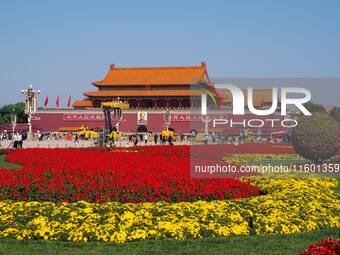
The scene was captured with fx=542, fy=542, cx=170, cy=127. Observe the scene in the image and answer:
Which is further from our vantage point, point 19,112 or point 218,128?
point 19,112

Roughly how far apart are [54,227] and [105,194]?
6.34 ft

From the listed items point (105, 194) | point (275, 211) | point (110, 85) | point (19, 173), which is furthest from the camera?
point (110, 85)

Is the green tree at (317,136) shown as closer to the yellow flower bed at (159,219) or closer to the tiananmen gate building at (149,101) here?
the yellow flower bed at (159,219)

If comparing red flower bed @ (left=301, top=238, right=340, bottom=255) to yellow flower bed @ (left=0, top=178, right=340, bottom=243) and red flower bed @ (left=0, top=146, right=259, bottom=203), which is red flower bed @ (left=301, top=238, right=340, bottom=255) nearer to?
yellow flower bed @ (left=0, top=178, right=340, bottom=243)

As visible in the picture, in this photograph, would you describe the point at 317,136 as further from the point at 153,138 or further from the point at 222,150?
the point at 153,138

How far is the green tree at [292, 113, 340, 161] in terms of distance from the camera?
57.4ft

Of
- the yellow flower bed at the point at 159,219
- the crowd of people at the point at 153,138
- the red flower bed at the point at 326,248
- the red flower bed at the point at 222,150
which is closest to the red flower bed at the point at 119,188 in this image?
the yellow flower bed at the point at 159,219

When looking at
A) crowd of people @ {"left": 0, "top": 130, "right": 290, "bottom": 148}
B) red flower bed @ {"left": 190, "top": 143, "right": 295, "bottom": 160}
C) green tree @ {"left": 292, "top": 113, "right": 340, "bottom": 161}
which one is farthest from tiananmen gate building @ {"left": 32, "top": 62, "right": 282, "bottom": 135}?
green tree @ {"left": 292, "top": 113, "right": 340, "bottom": 161}

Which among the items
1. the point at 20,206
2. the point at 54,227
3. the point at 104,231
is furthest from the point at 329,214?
the point at 20,206

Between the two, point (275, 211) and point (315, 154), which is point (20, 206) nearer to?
point (275, 211)

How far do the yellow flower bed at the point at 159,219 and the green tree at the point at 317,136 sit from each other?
9.66 metres

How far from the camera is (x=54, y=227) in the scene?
666 centimetres

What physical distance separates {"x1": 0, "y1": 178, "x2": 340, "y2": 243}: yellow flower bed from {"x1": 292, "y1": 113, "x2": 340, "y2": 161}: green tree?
9.66 meters

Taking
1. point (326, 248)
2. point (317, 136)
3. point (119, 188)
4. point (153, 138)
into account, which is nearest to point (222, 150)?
point (317, 136)
